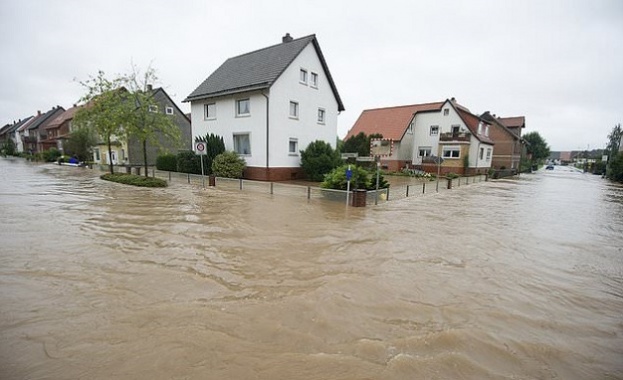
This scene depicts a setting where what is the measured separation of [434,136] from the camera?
114ft

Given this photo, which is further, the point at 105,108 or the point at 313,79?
the point at 313,79

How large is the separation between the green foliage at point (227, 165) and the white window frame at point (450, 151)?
23275 millimetres

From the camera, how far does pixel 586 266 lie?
6.44 m

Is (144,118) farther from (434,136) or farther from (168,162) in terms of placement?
(434,136)

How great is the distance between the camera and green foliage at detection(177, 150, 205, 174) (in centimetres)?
2297

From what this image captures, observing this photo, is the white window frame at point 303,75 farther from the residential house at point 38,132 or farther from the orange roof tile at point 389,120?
the residential house at point 38,132

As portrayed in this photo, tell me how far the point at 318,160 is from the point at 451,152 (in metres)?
19.4

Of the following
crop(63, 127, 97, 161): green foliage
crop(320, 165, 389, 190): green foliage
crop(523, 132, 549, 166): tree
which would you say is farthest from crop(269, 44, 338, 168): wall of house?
crop(523, 132, 549, 166): tree

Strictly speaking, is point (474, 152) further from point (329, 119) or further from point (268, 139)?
point (268, 139)

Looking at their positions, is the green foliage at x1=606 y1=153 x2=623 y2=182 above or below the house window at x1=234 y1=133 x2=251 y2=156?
below

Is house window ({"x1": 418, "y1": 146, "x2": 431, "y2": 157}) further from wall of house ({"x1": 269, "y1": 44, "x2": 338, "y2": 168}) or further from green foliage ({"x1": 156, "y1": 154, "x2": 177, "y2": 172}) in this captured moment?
green foliage ({"x1": 156, "y1": 154, "x2": 177, "y2": 172})

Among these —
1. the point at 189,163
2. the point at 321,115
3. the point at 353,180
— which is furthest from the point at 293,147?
the point at 353,180

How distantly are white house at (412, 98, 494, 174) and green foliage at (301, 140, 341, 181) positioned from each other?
16.1m

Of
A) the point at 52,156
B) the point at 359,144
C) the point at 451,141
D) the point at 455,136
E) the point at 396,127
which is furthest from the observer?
the point at 52,156
